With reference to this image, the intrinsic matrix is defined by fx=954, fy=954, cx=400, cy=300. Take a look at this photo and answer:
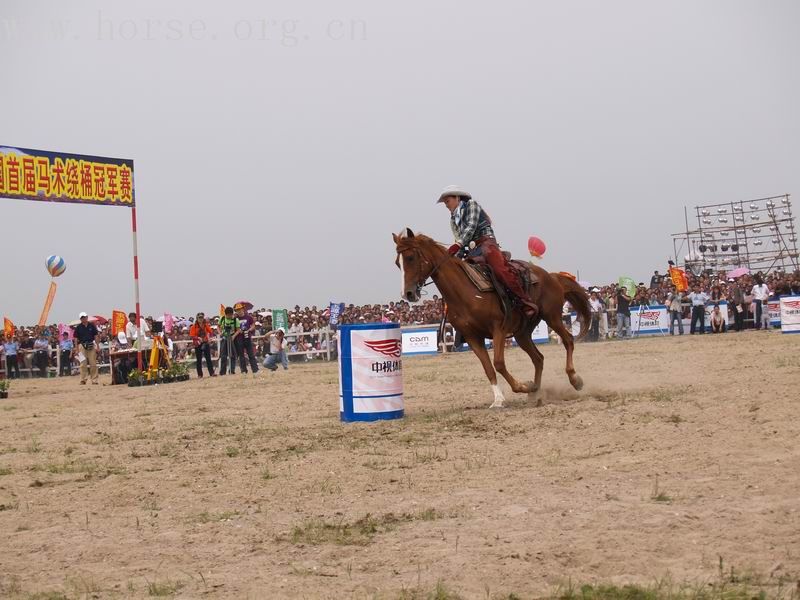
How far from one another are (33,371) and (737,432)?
122ft

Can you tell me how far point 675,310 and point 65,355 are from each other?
81.4 feet

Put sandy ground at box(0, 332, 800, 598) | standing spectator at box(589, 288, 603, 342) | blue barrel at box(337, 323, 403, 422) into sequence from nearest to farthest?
sandy ground at box(0, 332, 800, 598) → blue barrel at box(337, 323, 403, 422) → standing spectator at box(589, 288, 603, 342)

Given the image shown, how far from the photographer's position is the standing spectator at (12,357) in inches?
1553

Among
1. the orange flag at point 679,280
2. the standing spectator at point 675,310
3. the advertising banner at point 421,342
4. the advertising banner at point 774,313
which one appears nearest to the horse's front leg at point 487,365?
the advertising banner at point 421,342

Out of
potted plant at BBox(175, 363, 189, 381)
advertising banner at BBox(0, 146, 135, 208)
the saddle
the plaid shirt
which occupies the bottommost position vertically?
potted plant at BBox(175, 363, 189, 381)

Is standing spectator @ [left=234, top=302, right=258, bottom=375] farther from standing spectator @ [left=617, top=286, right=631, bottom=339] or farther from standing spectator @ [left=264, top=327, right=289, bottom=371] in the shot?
standing spectator @ [left=617, top=286, right=631, bottom=339]

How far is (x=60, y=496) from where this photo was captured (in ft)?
27.1

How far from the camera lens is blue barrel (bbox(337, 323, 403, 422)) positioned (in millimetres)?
12281

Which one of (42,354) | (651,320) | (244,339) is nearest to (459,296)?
(244,339)

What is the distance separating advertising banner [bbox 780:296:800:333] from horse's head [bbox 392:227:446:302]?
64.5ft

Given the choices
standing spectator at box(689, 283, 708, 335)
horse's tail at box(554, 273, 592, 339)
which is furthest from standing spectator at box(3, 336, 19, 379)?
horse's tail at box(554, 273, 592, 339)

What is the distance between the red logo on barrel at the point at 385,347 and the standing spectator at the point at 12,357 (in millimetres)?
31013

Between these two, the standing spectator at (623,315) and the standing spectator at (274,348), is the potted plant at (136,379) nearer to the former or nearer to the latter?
the standing spectator at (274,348)

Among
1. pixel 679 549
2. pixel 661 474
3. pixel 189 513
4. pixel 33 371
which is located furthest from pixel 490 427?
pixel 33 371
